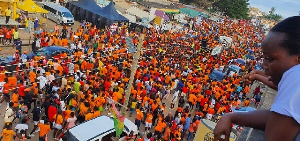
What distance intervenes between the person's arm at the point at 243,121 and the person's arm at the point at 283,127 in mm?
477

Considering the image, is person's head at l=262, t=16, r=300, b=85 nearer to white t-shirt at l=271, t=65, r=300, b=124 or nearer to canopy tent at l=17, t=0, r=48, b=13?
white t-shirt at l=271, t=65, r=300, b=124

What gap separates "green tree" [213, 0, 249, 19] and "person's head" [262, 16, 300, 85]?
6769 centimetres

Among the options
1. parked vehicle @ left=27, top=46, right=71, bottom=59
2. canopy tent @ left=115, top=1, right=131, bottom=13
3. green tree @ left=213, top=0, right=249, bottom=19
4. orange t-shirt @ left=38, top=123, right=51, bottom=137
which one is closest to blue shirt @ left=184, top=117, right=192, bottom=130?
orange t-shirt @ left=38, top=123, right=51, bottom=137

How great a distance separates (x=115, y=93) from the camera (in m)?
11.9

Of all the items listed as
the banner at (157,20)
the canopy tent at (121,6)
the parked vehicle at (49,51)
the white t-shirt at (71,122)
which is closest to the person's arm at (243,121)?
the white t-shirt at (71,122)

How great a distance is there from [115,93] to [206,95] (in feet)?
18.2

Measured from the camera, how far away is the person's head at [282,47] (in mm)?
1303

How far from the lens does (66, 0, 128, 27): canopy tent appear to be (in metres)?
27.1

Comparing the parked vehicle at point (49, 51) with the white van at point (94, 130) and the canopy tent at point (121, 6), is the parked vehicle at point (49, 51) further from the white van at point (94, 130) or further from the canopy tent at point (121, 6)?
the canopy tent at point (121, 6)

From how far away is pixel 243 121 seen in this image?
1707 millimetres

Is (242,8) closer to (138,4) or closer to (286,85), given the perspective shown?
(138,4)

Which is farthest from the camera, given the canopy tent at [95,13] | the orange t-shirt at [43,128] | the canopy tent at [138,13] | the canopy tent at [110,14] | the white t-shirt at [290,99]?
the canopy tent at [138,13]

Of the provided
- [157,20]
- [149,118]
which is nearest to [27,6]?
[157,20]

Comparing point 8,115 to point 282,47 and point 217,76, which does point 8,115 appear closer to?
point 282,47
